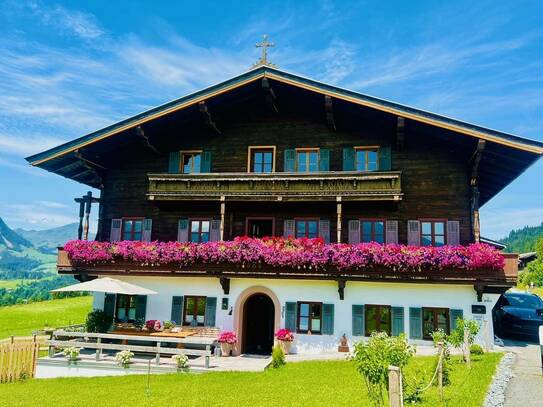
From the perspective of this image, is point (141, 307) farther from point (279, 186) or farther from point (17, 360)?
point (279, 186)

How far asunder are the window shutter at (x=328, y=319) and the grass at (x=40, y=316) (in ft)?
63.2

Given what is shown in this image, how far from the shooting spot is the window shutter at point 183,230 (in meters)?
22.2

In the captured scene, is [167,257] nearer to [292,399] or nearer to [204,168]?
[204,168]

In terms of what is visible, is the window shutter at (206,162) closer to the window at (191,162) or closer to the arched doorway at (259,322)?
the window at (191,162)

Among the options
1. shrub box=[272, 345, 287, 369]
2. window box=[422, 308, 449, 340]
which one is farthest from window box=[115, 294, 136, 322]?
window box=[422, 308, 449, 340]

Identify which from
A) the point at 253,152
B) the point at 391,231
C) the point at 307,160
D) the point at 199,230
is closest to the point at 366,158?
the point at 307,160

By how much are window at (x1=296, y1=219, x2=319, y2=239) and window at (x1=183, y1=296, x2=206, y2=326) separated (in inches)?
217

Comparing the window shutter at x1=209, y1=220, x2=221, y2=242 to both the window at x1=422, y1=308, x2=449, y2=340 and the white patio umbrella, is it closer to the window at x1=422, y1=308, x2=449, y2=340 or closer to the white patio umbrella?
the white patio umbrella

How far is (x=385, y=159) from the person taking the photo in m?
20.9

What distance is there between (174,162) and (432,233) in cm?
1328

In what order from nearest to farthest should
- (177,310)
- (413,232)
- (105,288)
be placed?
(105,288), (413,232), (177,310)

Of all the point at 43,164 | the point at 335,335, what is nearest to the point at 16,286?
the point at 43,164

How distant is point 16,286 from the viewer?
143 meters

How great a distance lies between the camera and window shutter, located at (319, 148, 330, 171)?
21.4 m
